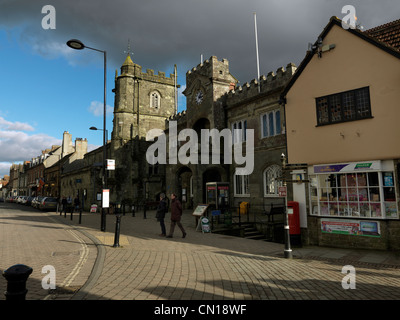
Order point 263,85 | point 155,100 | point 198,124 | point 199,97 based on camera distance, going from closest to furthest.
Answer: point 263,85, point 199,97, point 198,124, point 155,100

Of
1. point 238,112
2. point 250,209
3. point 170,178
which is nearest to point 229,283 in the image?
point 250,209

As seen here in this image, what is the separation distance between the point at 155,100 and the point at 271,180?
77.8ft

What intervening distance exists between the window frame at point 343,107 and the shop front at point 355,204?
1.75 meters

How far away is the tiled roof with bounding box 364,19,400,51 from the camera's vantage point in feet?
32.9

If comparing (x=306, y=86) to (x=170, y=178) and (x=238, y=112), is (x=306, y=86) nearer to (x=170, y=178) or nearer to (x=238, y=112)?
(x=238, y=112)

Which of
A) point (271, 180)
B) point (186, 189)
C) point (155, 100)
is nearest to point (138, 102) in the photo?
point (155, 100)

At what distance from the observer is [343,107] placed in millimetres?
10586

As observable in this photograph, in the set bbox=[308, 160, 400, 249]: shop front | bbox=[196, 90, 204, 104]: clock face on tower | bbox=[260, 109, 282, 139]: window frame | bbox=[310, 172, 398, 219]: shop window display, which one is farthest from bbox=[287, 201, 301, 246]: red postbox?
bbox=[196, 90, 204, 104]: clock face on tower

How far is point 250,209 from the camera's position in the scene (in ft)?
60.5

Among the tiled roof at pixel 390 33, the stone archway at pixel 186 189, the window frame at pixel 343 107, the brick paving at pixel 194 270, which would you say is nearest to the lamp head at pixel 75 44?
the brick paving at pixel 194 270

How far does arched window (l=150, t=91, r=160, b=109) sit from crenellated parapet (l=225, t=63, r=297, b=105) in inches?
661

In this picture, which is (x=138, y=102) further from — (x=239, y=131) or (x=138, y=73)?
(x=239, y=131)

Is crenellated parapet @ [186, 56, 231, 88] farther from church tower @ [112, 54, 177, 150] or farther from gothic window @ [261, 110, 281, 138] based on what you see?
church tower @ [112, 54, 177, 150]

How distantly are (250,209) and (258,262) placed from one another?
10623mm
